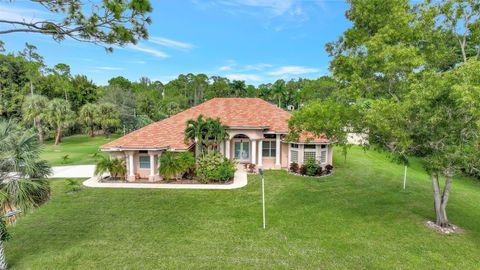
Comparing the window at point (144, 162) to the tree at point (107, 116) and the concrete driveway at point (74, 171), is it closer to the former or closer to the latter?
the concrete driveway at point (74, 171)

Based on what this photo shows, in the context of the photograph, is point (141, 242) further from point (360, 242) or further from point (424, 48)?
point (424, 48)

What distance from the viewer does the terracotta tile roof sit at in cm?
1820

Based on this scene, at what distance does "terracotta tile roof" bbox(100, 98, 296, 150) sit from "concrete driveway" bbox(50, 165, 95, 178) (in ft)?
11.3

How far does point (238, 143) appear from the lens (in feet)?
71.2

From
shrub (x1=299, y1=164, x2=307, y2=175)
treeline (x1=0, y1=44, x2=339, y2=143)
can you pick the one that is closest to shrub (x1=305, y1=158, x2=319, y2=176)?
shrub (x1=299, y1=164, x2=307, y2=175)

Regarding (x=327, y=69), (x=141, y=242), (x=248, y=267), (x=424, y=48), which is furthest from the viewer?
(x=327, y=69)

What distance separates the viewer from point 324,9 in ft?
50.9

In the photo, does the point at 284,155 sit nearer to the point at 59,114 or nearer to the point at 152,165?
the point at 152,165

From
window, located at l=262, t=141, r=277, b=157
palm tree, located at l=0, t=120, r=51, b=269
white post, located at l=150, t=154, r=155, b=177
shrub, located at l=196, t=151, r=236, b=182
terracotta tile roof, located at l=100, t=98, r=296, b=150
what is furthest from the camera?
window, located at l=262, t=141, r=277, b=157

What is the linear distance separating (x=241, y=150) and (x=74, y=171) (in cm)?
1330

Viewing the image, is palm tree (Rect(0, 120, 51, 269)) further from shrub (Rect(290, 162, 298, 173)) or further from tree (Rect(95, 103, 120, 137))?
tree (Rect(95, 103, 120, 137))

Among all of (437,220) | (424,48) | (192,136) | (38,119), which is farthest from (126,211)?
(38,119)

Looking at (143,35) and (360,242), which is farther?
(360,242)

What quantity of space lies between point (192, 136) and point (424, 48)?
13.6 metres
